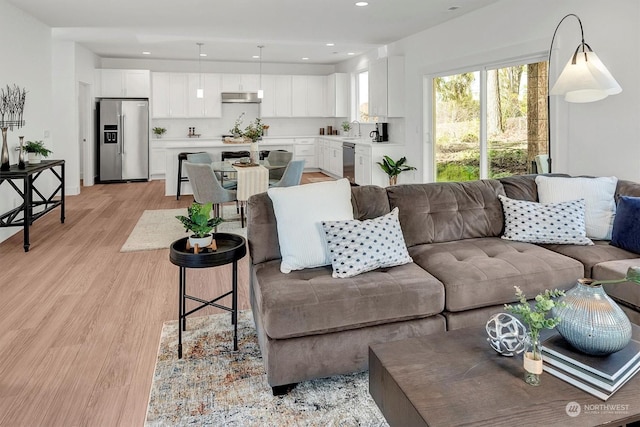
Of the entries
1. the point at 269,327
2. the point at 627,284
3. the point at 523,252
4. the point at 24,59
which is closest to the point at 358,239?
the point at 269,327

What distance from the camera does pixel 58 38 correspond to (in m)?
7.92

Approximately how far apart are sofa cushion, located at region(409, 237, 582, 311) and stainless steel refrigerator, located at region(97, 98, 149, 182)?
28.1ft

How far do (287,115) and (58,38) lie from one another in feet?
16.7

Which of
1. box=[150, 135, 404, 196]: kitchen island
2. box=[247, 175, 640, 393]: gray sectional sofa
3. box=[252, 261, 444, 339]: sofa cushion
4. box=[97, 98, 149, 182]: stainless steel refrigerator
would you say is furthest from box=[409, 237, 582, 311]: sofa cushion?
box=[97, 98, 149, 182]: stainless steel refrigerator

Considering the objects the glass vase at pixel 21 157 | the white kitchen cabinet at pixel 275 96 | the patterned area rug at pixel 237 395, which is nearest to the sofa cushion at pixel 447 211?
the patterned area rug at pixel 237 395

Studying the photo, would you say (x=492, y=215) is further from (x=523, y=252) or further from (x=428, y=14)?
(x=428, y=14)

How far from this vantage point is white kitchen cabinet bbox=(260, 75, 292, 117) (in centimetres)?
1119

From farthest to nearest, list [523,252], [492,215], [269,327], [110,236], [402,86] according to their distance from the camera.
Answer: [402,86] < [110,236] < [492,215] < [523,252] < [269,327]

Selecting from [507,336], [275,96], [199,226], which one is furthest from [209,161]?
[507,336]

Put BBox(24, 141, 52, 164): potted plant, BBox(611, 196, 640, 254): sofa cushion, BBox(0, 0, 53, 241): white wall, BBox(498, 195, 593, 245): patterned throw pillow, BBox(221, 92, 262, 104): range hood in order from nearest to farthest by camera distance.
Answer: BBox(611, 196, 640, 254): sofa cushion < BBox(498, 195, 593, 245): patterned throw pillow < BBox(0, 0, 53, 241): white wall < BBox(24, 141, 52, 164): potted plant < BBox(221, 92, 262, 104): range hood

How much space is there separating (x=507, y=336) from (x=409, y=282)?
76cm

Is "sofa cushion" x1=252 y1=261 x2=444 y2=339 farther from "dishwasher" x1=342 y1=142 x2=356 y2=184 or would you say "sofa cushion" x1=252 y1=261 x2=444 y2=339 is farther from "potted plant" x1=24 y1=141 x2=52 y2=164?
"dishwasher" x1=342 y1=142 x2=356 y2=184

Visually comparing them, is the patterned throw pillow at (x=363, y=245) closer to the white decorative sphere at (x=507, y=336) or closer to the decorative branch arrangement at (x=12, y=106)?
the white decorative sphere at (x=507, y=336)

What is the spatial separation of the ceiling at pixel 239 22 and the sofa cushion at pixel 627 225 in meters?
3.17
